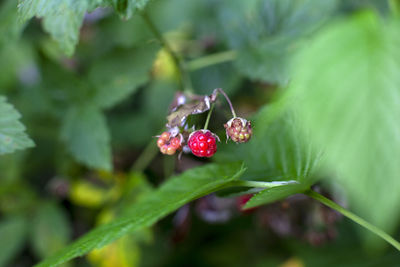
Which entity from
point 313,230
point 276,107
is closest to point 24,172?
point 313,230

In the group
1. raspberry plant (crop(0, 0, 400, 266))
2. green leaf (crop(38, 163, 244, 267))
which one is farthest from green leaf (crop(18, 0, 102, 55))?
green leaf (crop(38, 163, 244, 267))

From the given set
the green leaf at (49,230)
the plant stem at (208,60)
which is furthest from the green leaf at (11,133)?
the green leaf at (49,230)

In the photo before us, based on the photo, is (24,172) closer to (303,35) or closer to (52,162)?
(52,162)

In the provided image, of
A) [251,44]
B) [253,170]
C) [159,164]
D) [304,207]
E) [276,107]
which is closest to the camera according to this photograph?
[276,107]

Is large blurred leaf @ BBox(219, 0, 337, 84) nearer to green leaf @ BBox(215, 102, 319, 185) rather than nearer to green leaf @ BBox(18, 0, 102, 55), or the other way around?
green leaf @ BBox(215, 102, 319, 185)

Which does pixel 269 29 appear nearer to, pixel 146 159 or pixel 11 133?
pixel 146 159

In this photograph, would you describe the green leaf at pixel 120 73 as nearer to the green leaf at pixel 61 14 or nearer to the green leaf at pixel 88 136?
the green leaf at pixel 88 136
